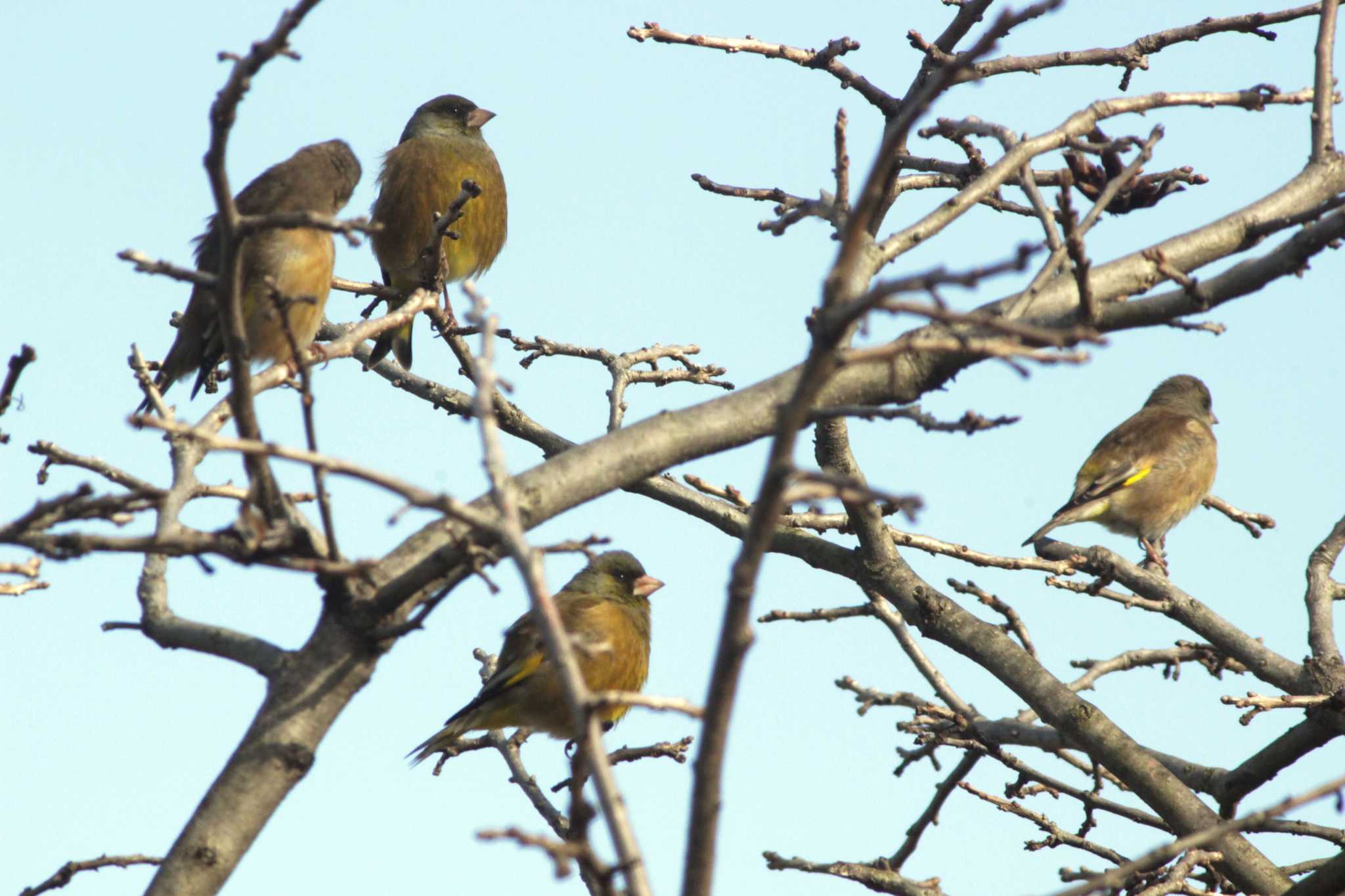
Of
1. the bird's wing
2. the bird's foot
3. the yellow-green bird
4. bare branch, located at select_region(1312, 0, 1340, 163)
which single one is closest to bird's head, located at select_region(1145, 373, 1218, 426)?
the bird's wing

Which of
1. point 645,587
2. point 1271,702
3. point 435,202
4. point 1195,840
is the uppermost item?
point 435,202

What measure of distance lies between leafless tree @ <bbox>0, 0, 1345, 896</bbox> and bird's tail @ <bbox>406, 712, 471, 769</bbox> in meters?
0.44

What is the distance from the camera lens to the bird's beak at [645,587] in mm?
8055

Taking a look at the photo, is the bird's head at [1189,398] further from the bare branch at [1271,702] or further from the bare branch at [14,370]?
the bare branch at [14,370]

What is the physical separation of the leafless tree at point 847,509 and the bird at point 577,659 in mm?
649

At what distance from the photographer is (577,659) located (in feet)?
21.8

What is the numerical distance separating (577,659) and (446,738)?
2.42 ft

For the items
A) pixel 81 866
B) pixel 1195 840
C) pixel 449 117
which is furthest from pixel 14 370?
pixel 449 117

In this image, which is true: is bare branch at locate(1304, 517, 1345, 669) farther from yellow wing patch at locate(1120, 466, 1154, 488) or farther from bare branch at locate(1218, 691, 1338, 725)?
yellow wing patch at locate(1120, 466, 1154, 488)

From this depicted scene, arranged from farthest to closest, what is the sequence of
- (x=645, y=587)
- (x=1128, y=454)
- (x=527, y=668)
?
(x=1128, y=454) < (x=645, y=587) < (x=527, y=668)

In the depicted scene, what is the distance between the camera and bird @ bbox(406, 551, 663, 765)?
6.90 meters

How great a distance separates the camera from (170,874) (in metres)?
2.98

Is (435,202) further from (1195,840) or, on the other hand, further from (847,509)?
(1195,840)

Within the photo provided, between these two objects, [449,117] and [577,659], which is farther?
[449,117]
